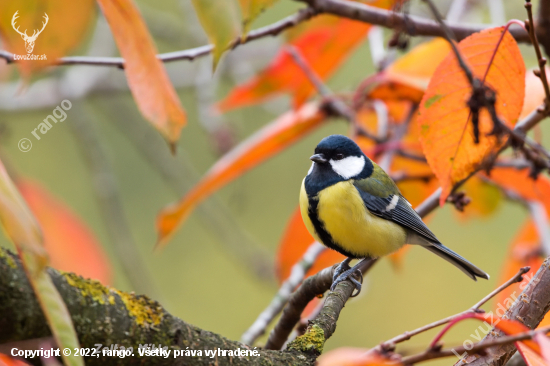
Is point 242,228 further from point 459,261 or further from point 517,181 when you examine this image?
point 517,181

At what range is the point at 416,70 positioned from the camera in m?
1.77

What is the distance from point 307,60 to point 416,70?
0.39 meters

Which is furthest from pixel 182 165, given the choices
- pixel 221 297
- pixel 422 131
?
pixel 422 131

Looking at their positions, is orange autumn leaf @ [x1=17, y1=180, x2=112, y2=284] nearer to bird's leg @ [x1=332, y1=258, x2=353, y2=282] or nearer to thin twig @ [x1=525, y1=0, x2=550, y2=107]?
bird's leg @ [x1=332, y1=258, x2=353, y2=282]

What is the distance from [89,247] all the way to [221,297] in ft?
9.03

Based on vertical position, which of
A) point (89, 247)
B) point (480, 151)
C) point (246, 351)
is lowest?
point (246, 351)

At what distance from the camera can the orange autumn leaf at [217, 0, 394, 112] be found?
1.86 metres

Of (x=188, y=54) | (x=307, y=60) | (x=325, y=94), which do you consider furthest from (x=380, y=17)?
(x=188, y=54)

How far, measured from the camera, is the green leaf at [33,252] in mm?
503

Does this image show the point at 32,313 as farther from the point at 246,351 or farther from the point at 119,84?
the point at 119,84

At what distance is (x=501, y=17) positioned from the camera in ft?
7.57

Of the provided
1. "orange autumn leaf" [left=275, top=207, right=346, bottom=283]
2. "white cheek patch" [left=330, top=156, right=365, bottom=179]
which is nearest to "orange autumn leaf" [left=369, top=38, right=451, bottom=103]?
"white cheek patch" [left=330, top=156, right=365, bottom=179]

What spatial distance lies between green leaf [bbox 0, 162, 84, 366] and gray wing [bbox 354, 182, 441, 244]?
1.54m

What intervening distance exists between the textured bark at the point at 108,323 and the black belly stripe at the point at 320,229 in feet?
2.90
